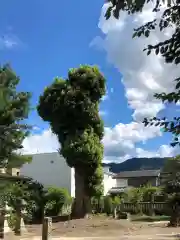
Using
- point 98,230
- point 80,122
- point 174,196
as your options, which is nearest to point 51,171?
point 80,122

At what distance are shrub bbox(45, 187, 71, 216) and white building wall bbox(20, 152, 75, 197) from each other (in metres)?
7.15

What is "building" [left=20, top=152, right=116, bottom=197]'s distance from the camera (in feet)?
128

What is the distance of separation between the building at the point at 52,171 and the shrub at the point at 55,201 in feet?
23.3

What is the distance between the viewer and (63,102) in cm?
2888

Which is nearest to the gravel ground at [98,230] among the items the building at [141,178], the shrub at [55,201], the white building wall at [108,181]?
the shrub at [55,201]

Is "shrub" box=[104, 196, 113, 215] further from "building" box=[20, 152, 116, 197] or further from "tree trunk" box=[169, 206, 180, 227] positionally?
"tree trunk" box=[169, 206, 180, 227]

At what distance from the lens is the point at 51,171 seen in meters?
40.7

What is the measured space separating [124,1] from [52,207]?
28.6 meters

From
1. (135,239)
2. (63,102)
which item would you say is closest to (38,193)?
(63,102)

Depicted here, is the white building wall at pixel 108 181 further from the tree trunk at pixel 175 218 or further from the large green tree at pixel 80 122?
the tree trunk at pixel 175 218

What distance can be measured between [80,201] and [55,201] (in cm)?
225

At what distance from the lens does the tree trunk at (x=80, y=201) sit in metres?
29.4

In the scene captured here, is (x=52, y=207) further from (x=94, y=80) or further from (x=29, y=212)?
(x=94, y=80)

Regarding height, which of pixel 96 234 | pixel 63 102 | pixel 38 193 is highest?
pixel 63 102
